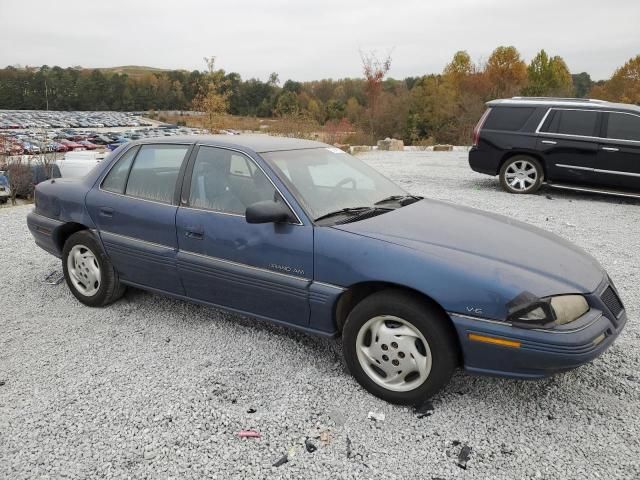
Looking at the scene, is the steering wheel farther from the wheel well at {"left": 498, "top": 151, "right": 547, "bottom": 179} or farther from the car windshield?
the wheel well at {"left": 498, "top": 151, "right": 547, "bottom": 179}

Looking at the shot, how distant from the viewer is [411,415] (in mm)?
2695

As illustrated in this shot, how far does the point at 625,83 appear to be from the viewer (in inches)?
1710

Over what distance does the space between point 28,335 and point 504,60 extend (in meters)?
51.9

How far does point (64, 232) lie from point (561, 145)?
825cm

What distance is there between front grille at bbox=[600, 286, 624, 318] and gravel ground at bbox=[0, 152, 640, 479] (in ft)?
1.69

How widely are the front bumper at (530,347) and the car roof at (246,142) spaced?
1.85 meters

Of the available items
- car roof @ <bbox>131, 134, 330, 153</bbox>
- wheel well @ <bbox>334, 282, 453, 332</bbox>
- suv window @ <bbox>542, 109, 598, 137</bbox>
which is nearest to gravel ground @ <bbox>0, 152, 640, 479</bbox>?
wheel well @ <bbox>334, 282, 453, 332</bbox>

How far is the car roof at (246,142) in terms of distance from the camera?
3521mm

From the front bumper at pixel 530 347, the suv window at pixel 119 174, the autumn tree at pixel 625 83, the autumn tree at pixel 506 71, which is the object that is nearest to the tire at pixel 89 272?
the suv window at pixel 119 174

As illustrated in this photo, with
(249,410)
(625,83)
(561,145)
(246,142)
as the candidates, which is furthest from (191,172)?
(625,83)

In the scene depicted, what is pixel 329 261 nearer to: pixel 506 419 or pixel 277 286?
pixel 277 286

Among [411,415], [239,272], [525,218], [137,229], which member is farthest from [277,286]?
[525,218]

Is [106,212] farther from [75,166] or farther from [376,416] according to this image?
[75,166]

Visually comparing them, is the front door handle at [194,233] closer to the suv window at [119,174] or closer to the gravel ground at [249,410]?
the gravel ground at [249,410]
